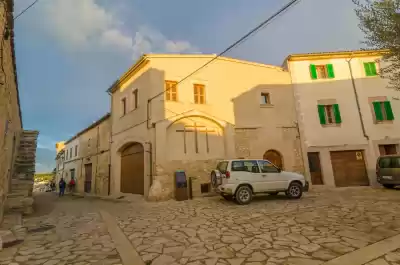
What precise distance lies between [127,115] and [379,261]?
46.2 ft

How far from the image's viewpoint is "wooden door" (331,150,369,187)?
1462 centimetres

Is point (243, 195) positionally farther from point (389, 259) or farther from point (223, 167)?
point (389, 259)

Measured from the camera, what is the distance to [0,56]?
493 centimetres

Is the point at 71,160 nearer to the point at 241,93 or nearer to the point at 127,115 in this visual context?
the point at 127,115

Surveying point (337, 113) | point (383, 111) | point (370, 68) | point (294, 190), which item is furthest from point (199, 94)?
point (383, 111)

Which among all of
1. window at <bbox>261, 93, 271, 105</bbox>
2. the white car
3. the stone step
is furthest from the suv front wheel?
the stone step

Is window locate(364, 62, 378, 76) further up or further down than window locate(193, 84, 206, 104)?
further up

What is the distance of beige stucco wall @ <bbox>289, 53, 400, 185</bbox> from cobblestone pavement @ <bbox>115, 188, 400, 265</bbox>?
7717 mm

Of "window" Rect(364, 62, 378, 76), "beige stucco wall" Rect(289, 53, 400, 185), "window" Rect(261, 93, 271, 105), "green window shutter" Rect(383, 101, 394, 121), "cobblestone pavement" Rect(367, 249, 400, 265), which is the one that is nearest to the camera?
"cobblestone pavement" Rect(367, 249, 400, 265)

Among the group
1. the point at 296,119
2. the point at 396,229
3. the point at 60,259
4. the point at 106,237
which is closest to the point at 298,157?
the point at 296,119

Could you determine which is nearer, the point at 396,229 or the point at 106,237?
the point at 396,229

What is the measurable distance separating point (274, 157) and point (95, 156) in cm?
1418

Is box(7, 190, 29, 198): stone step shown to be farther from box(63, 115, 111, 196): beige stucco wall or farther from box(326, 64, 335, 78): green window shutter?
box(326, 64, 335, 78): green window shutter

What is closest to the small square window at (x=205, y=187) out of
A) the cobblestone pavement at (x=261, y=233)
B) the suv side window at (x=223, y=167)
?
the suv side window at (x=223, y=167)
